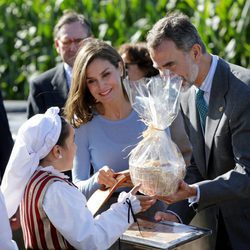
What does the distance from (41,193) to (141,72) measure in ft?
7.22

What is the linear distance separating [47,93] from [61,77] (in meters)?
0.16

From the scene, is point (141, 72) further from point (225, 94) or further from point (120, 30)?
point (120, 30)

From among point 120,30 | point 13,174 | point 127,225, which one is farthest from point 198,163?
point 120,30

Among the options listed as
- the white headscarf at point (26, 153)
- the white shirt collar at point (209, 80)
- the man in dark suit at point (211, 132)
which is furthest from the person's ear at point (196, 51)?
the white headscarf at point (26, 153)

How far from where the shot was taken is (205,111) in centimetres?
416

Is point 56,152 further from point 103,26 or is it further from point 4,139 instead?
point 103,26

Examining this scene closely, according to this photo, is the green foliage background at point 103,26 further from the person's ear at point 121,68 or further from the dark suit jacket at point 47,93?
the person's ear at point 121,68

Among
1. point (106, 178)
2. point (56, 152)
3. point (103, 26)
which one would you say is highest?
point (56, 152)

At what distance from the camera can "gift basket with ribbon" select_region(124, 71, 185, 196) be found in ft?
11.7

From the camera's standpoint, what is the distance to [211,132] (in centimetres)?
406

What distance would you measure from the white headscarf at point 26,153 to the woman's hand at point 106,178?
0.44 m

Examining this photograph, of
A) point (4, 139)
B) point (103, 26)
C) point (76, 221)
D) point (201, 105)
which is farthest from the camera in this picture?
point (103, 26)

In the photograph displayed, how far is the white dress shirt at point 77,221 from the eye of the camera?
3.33 metres

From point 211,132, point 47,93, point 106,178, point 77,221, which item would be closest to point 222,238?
point 211,132
